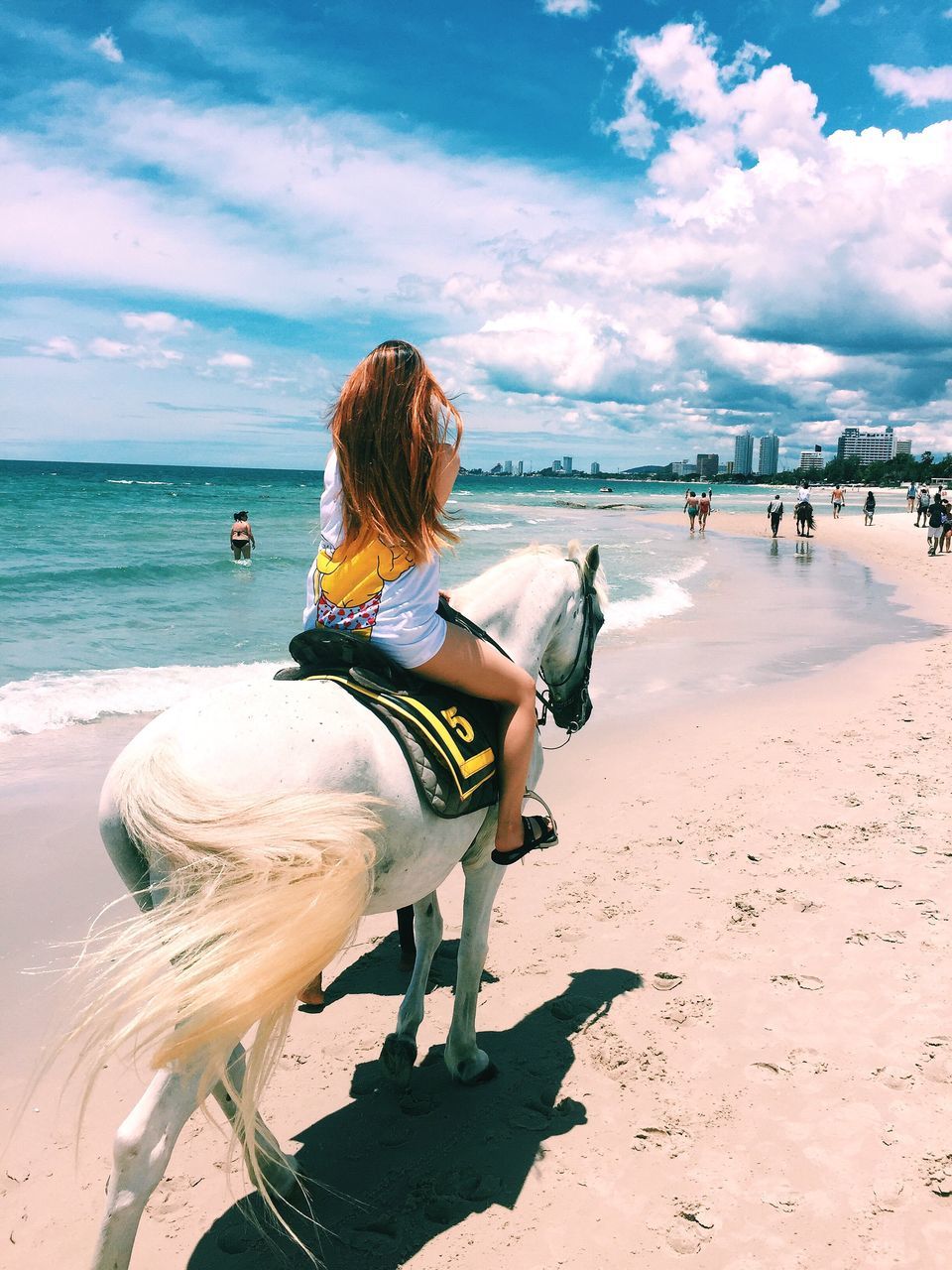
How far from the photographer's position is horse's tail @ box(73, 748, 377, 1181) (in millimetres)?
1882

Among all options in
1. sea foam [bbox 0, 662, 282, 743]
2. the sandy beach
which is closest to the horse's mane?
the sandy beach

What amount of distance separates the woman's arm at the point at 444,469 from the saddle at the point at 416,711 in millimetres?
547

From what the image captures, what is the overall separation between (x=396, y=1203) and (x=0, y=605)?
1403 cm

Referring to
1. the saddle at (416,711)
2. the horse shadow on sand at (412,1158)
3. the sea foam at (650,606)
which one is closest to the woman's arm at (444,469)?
the saddle at (416,711)

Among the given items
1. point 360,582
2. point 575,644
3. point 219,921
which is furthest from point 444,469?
point 219,921

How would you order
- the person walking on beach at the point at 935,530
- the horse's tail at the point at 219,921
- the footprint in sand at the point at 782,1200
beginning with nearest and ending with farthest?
the horse's tail at the point at 219,921
the footprint in sand at the point at 782,1200
the person walking on beach at the point at 935,530

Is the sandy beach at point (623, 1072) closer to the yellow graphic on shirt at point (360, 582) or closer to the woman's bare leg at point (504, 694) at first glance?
the woman's bare leg at point (504, 694)

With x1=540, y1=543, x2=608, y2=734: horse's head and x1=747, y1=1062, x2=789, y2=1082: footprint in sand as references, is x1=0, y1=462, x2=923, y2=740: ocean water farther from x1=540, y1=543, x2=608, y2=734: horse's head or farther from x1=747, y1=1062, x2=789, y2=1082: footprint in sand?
x1=747, y1=1062, x2=789, y2=1082: footprint in sand

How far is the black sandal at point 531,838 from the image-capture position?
2.94 meters

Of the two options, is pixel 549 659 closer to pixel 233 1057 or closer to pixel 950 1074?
pixel 233 1057

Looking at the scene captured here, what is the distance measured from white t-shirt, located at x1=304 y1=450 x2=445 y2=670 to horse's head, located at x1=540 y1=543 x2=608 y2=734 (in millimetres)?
1027

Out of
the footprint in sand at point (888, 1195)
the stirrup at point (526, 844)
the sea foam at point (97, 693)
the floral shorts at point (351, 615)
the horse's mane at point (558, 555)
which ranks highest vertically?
the horse's mane at point (558, 555)

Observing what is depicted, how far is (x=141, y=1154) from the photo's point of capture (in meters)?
1.91

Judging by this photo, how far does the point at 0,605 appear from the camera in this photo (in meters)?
13.8
